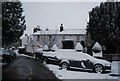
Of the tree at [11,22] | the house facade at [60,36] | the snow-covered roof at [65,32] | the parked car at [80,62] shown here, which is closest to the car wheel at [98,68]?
the parked car at [80,62]

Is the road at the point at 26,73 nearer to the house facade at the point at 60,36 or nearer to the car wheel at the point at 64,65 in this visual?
the car wheel at the point at 64,65

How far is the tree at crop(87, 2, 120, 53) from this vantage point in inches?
1105

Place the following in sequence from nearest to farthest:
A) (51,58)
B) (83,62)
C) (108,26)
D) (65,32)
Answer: (83,62) < (51,58) < (108,26) < (65,32)

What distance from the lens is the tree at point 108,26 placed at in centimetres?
2806

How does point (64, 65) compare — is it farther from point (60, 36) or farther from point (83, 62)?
point (60, 36)

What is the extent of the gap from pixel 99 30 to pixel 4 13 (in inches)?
526

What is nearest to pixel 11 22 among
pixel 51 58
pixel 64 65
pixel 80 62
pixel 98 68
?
pixel 51 58

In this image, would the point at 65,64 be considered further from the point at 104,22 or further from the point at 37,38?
the point at 37,38

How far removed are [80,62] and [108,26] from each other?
50.0ft

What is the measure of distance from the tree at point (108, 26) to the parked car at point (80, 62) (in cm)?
1331

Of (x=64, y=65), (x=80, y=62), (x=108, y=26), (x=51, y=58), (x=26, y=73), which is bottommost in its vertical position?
(x=26, y=73)

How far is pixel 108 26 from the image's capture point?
28859mm

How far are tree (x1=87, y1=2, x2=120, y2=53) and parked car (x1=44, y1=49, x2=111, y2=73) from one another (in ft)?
43.7

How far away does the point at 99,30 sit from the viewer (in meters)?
29.8
